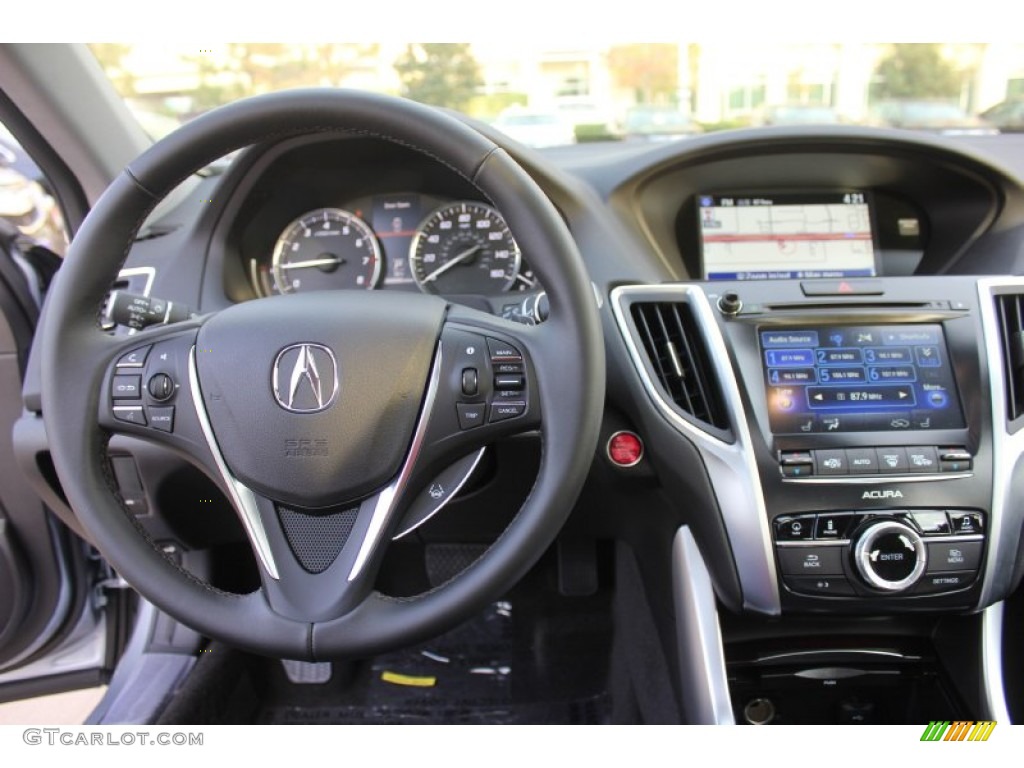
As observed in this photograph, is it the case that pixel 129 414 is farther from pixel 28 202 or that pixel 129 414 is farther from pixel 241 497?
pixel 28 202

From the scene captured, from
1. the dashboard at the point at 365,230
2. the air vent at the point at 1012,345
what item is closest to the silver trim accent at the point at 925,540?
the air vent at the point at 1012,345

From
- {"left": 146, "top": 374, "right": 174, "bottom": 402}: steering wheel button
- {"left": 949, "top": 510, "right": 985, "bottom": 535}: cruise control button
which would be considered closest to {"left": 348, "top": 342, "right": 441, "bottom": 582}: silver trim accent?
{"left": 146, "top": 374, "right": 174, "bottom": 402}: steering wheel button

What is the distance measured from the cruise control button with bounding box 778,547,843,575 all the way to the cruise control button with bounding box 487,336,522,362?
59 centimetres

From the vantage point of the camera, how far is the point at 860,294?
142 cm

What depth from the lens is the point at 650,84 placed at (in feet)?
5.41

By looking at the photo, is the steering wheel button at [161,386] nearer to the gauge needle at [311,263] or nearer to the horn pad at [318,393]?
the horn pad at [318,393]

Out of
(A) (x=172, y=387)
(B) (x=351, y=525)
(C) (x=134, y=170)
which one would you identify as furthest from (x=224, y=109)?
(B) (x=351, y=525)

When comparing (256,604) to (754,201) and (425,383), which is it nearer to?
(425,383)

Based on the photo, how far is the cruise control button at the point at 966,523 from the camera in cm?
130

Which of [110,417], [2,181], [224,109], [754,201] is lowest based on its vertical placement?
[110,417]

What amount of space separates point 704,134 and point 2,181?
1.53 metres

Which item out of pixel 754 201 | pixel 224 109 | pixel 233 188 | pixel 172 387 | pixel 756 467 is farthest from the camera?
pixel 754 201

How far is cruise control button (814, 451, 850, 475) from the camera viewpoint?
4.30 ft
